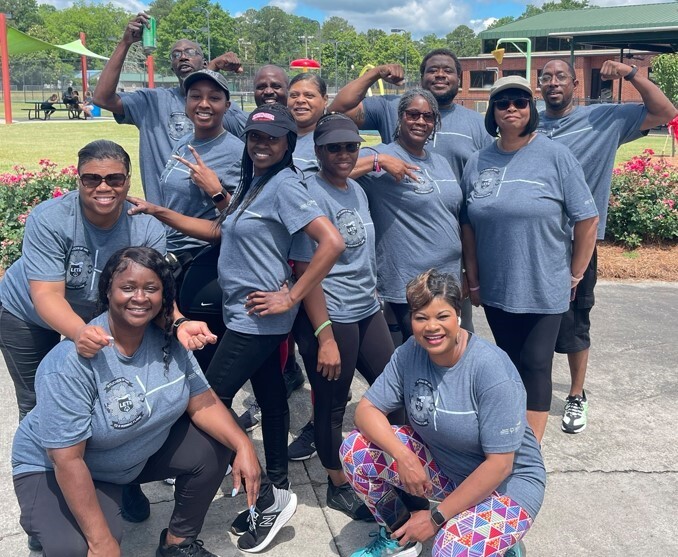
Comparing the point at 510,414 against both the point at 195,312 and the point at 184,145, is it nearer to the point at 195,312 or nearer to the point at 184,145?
the point at 195,312

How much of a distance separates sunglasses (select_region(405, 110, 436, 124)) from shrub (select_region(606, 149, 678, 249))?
5.37m

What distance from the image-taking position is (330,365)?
10.6 ft

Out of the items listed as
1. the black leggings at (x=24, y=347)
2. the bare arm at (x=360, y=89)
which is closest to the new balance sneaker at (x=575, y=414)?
the bare arm at (x=360, y=89)

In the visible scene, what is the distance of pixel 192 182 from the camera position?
12.0 feet

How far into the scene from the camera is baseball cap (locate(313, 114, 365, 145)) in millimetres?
3270

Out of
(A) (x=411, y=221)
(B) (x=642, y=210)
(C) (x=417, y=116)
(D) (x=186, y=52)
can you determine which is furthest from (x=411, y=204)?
(B) (x=642, y=210)

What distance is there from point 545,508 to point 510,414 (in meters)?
1.00

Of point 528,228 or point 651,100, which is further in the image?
point 651,100

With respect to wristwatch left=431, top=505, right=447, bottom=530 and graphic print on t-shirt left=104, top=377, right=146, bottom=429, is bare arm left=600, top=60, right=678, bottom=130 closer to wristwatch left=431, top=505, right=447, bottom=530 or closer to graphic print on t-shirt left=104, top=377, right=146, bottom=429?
wristwatch left=431, top=505, right=447, bottom=530

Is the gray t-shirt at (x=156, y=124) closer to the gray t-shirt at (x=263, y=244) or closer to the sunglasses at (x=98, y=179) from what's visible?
the sunglasses at (x=98, y=179)

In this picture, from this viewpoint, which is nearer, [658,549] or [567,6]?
[658,549]

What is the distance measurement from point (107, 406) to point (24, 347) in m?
0.90

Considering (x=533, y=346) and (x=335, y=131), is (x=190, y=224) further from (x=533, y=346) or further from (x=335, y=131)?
(x=533, y=346)

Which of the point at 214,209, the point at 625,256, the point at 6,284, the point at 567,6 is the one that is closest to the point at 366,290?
the point at 214,209
